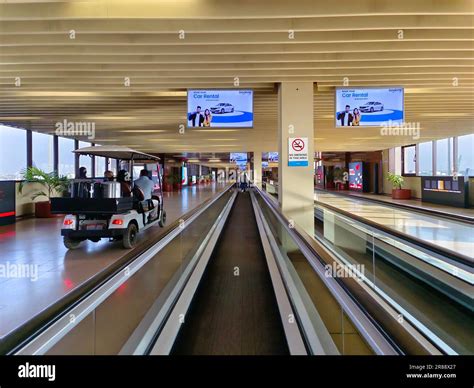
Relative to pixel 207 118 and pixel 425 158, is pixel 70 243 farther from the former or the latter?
pixel 425 158

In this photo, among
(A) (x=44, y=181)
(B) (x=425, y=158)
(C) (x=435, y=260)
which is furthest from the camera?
(B) (x=425, y=158)

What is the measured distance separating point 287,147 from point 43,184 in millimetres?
9003

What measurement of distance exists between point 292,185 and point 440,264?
3670 millimetres

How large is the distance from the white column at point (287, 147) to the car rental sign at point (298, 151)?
5cm

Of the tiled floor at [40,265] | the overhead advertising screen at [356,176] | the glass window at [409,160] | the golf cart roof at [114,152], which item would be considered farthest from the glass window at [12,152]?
the overhead advertising screen at [356,176]

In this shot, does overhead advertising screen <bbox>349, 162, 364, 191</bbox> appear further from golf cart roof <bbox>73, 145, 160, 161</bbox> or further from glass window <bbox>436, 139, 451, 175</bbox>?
golf cart roof <bbox>73, 145, 160, 161</bbox>

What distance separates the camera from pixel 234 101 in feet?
25.3

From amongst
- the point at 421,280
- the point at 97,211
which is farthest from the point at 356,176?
the point at 97,211

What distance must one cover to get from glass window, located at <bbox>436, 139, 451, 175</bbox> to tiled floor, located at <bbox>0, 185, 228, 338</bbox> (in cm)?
1806

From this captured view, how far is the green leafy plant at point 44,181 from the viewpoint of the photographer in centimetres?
1073

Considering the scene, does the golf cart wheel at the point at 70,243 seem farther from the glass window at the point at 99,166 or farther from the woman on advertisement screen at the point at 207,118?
the glass window at the point at 99,166

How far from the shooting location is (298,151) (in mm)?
7625
